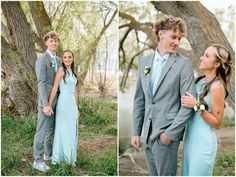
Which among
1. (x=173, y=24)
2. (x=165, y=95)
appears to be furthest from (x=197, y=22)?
(x=165, y=95)

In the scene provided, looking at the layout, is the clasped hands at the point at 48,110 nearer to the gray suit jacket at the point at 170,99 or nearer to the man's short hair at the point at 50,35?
the man's short hair at the point at 50,35

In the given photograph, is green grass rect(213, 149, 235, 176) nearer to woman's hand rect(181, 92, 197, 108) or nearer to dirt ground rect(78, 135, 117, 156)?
dirt ground rect(78, 135, 117, 156)

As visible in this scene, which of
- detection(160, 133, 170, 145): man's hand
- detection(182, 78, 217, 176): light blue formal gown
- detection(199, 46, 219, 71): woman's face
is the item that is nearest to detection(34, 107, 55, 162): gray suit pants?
detection(160, 133, 170, 145): man's hand

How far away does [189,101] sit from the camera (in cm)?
235

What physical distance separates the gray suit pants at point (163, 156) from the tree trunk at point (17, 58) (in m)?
1.18

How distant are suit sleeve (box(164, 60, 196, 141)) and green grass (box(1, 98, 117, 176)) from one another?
0.88 meters

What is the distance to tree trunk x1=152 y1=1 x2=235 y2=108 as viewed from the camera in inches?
130

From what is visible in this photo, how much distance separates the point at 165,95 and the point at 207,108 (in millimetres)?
257

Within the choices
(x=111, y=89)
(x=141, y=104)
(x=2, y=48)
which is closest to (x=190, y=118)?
(x=141, y=104)

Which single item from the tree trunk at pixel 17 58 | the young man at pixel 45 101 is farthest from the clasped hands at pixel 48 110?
the tree trunk at pixel 17 58

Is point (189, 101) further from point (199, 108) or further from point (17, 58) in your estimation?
point (17, 58)

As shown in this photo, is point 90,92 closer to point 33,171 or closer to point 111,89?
point 111,89

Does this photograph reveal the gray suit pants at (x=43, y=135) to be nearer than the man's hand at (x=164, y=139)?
No

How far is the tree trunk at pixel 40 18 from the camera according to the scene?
10.3ft
